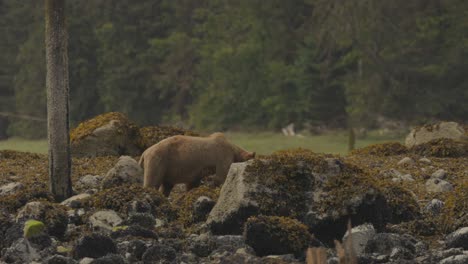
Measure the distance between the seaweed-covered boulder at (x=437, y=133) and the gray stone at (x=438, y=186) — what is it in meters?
6.69

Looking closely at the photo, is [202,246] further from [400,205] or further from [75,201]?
[75,201]

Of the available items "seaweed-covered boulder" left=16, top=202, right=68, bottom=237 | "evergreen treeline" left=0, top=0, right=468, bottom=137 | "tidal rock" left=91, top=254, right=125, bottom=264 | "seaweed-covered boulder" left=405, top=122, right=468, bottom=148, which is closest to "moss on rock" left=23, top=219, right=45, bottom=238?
A: "seaweed-covered boulder" left=16, top=202, right=68, bottom=237

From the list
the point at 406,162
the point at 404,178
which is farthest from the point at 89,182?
the point at 406,162

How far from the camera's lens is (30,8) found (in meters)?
68.0

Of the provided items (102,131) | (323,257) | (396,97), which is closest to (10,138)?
(396,97)

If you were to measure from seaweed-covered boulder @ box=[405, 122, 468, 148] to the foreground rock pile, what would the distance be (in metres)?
7.64

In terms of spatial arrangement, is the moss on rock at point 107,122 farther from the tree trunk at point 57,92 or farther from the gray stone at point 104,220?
the gray stone at point 104,220

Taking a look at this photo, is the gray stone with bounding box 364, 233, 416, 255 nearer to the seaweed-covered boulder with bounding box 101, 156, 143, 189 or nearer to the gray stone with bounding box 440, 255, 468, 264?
the gray stone with bounding box 440, 255, 468, 264

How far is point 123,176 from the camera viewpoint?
15.8 meters

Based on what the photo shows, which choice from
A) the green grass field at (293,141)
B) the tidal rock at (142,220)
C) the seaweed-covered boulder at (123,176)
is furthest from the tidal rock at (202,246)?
the green grass field at (293,141)

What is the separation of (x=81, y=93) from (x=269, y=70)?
13115 millimetres

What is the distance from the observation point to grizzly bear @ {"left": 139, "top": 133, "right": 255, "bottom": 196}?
15352 millimetres

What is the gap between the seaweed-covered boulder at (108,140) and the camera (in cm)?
2070

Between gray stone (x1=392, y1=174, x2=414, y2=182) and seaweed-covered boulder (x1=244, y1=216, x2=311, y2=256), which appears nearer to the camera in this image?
seaweed-covered boulder (x1=244, y1=216, x2=311, y2=256)
